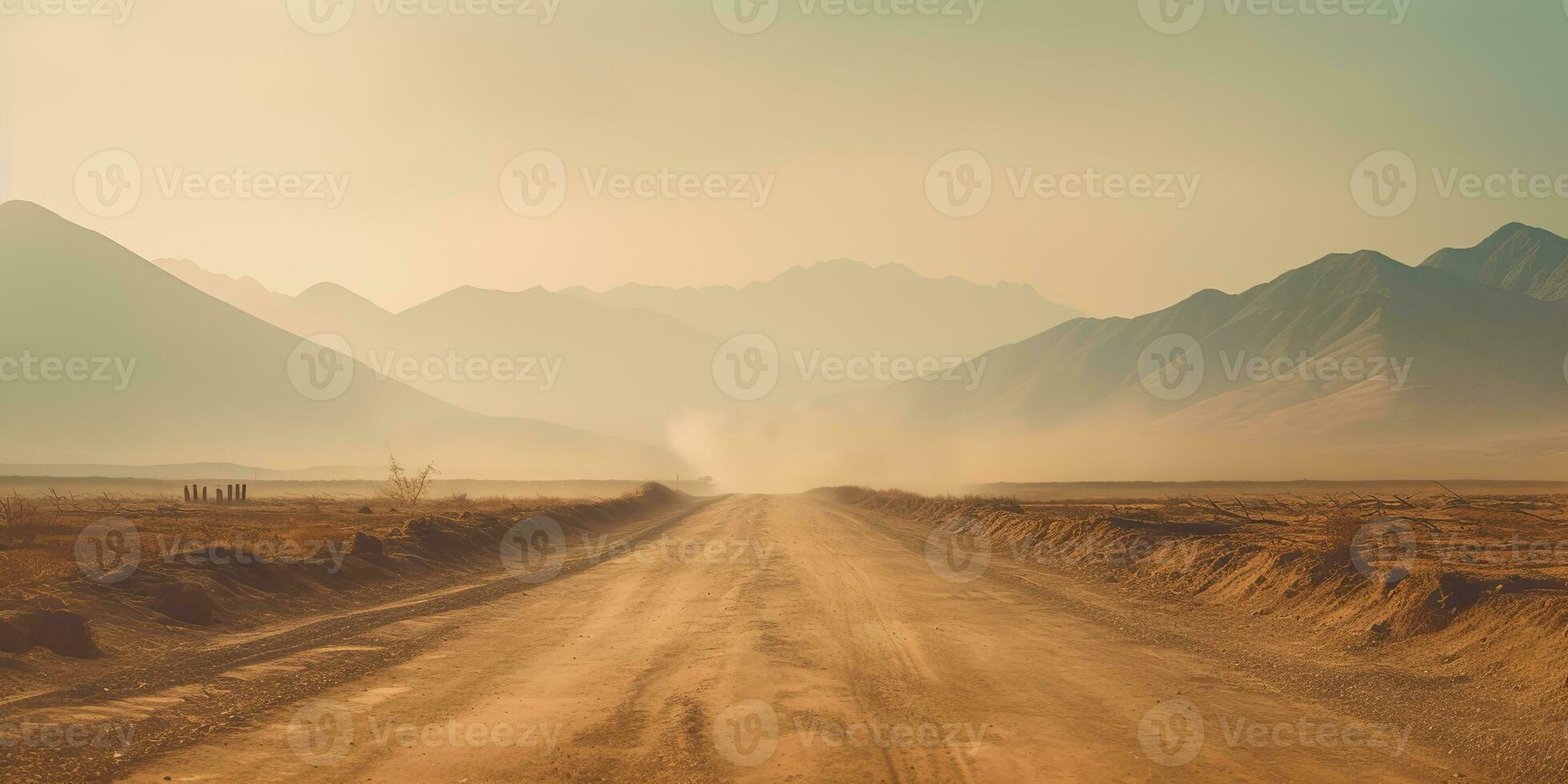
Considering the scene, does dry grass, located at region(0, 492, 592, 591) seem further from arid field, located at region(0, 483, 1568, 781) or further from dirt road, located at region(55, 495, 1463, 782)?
dirt road, located at region(55, 495, 1463, 782)

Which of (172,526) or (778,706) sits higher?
(172,526)

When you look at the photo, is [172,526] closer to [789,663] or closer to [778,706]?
[789,663]

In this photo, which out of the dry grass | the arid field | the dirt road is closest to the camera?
the dirt road

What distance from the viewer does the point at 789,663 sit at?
1204 centimetres

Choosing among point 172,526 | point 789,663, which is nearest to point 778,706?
point 789,663

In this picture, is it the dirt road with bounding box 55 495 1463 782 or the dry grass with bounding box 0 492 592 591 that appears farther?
the dry grass with bounding box 0 492 592 591

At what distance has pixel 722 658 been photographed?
12.3 metres

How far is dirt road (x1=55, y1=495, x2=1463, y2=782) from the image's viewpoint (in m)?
8.05

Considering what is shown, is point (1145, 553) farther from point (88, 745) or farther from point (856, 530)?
point (88, 745)

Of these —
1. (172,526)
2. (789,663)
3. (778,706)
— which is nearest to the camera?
(778,706)

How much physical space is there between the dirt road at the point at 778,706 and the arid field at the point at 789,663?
48 millimetres

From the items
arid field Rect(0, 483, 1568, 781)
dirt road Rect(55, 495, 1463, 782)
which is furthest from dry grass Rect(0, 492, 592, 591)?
dirt road Rect(55, 495, 1463, 782)

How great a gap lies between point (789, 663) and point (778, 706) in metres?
2.13

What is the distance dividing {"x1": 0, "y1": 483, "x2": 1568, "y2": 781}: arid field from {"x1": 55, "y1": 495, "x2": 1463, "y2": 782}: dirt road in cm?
5
